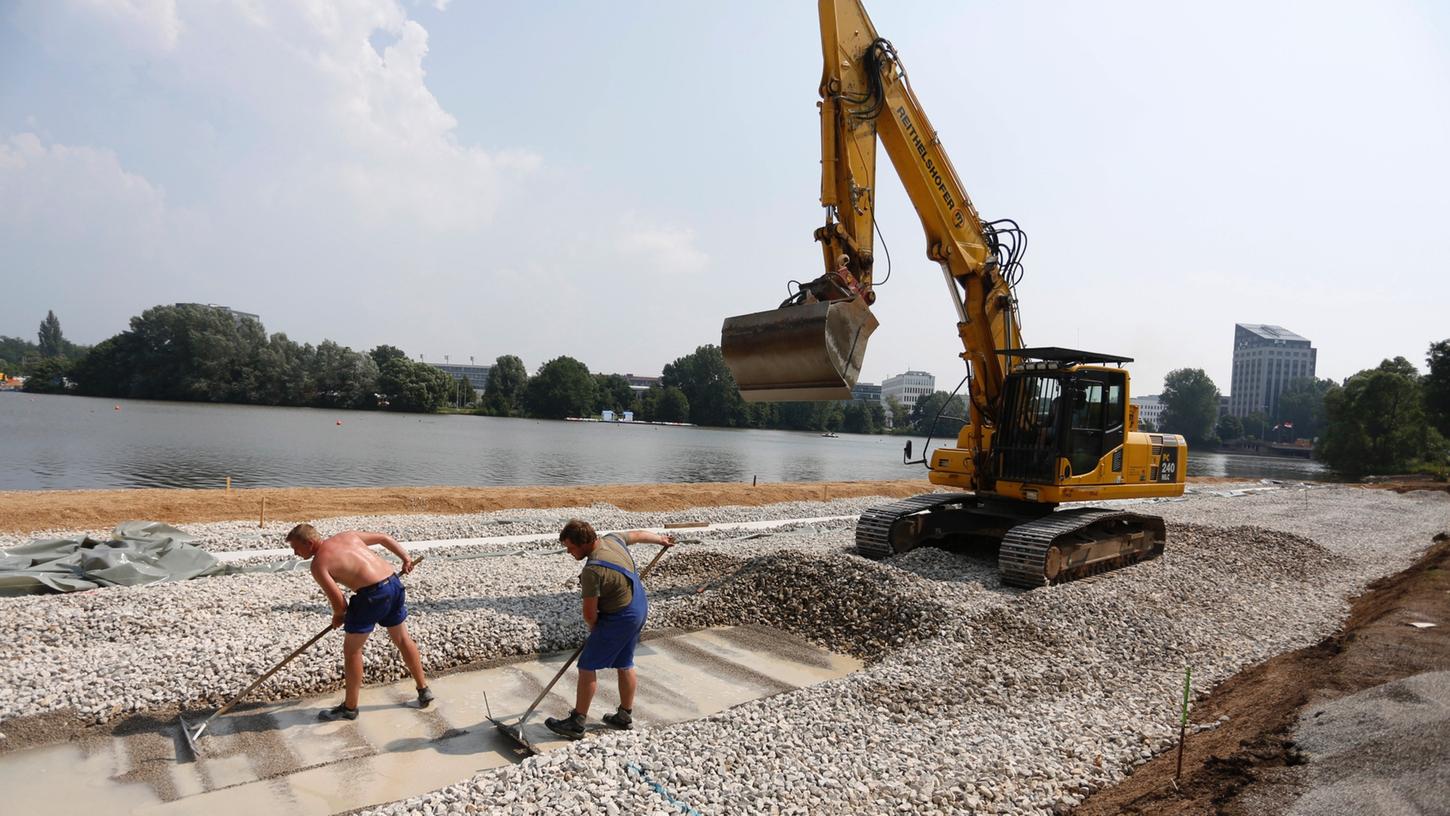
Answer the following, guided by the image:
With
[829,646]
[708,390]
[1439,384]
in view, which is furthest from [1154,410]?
[829,646]

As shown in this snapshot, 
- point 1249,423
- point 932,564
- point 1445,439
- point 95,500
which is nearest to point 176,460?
point 95,500

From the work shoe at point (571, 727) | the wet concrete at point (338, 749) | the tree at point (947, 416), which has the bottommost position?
the wet concrete at point (338, 749)

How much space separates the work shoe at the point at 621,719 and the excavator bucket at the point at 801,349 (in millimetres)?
3819

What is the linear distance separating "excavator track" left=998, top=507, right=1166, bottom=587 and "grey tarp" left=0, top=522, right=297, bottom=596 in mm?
9401

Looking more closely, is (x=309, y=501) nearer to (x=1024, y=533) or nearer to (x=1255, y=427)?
(x=1024, y=533)

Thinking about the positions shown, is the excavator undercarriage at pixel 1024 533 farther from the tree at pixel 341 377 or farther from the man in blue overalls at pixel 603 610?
the tree at pixel 341 377

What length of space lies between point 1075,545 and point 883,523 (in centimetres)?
257

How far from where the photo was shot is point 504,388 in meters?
106

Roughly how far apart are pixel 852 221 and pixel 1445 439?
61108 millimetres

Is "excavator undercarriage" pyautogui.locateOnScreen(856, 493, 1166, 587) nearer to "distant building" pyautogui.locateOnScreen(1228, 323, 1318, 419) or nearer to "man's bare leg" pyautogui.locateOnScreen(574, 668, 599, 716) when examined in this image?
"man's bare leg" pyautogui.locateOnScreen(574, 668, 599, 716)

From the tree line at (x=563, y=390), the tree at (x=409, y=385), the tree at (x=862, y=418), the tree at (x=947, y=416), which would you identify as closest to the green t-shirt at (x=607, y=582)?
the tree at (x=947, y=416)

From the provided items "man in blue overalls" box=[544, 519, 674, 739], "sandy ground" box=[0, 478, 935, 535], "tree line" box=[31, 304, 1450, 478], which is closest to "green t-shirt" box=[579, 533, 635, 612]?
"man in blue overalls" box=[544, 519, 674, 739]

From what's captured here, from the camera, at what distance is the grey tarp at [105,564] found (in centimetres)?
839

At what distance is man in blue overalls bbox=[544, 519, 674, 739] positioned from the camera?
5293mm
